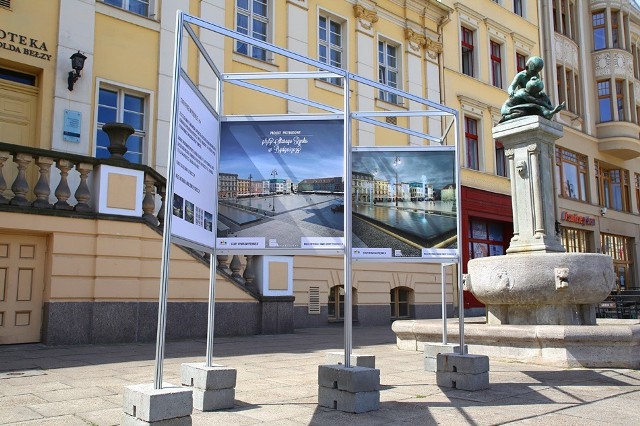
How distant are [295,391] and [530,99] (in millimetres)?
6626

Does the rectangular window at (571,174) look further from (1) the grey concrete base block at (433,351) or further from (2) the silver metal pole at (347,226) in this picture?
(2) the silver metal pole at (347,226)

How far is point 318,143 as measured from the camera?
5.61m

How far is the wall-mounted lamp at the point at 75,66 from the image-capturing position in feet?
38.4

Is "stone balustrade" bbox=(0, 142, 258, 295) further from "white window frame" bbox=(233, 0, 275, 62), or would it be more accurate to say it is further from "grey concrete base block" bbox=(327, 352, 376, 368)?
"grey concrete base block" bbox=(327, 352, 376, 368)

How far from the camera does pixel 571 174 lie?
27.9 meters

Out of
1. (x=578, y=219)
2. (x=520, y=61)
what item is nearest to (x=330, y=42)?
(x=520, y=61)

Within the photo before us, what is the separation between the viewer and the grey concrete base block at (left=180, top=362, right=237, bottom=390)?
505cm

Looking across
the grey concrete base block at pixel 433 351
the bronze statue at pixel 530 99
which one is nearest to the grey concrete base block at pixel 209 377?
the grey concrete base block at pixel 433 351

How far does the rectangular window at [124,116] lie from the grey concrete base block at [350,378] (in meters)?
8.98

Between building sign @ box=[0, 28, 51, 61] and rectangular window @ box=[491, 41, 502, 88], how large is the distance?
721 inches

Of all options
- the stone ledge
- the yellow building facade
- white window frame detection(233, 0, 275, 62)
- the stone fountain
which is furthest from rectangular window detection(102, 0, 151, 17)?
the stone ledge

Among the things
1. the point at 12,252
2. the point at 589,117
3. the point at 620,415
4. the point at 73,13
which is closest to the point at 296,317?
the point at 12,252

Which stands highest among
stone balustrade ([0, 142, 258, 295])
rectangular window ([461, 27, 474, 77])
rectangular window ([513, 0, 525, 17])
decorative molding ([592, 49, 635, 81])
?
rectangular window ([513, 0, 525, 17])

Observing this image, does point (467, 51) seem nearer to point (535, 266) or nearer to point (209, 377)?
point (535, 266)
